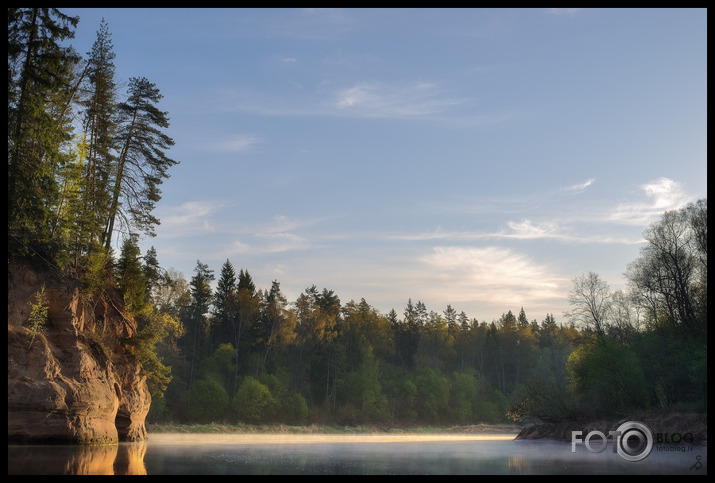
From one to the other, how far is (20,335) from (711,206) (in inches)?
1056

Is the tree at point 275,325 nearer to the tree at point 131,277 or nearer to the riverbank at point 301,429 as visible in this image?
the riverbank at point 301,429

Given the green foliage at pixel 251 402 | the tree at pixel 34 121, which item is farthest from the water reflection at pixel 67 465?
the green foliage at pixel 251 402

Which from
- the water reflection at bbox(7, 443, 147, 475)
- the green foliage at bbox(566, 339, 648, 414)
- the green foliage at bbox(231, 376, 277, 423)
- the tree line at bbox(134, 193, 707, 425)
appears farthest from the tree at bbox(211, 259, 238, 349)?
the water reflection at bbox(7, 443, 147, 475)

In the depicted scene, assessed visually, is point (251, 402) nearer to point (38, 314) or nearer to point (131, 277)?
point (131, 277)

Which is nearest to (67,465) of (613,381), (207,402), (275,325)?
(613,381)

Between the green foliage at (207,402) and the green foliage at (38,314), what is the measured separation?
135 feet

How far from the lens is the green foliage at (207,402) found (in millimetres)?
63188

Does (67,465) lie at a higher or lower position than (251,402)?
higher

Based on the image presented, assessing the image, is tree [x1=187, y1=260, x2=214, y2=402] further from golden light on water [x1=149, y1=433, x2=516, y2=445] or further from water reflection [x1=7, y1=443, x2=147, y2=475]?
water reflection [x1=7, y1=443, x2=147, y2=475]

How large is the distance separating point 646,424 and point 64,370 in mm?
32664

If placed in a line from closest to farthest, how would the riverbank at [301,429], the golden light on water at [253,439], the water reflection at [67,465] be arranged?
1. the water reflection at [67,465]
2. the golden light on water at [253,439]
3. the riverbank at [301,429]

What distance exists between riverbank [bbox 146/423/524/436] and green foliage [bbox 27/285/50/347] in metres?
25.4

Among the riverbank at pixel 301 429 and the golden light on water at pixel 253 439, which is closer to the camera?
the golden light on water at pixel 253 439

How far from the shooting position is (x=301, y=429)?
6272cm
